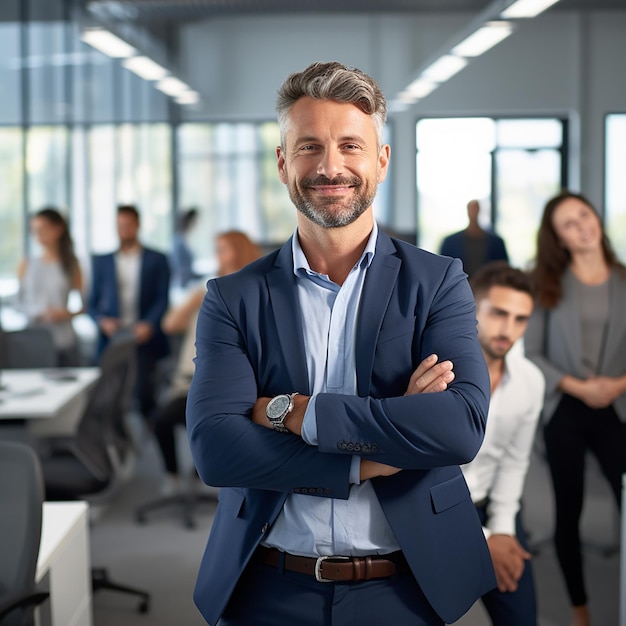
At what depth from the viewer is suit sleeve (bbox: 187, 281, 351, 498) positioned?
178 centimetres

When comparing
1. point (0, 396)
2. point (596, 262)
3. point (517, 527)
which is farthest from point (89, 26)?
point (517, 527)

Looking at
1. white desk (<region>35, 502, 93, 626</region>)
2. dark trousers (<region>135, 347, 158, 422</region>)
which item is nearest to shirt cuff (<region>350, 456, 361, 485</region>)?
white desk (<region>35, 502, 93, 626</region>)

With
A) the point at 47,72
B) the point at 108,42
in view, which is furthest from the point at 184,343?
the point at 47,72

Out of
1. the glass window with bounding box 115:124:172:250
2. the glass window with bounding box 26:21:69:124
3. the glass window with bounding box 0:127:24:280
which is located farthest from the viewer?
the glass window with bounding box 115:124:172:250

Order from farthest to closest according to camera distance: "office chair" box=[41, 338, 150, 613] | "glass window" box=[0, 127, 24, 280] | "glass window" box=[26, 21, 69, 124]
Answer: "glass window" box=[26, 21, 69, 124] → "glass window" box=[0, 127, 24, 280] → "office chair" box=[41, 338, 150, 613]

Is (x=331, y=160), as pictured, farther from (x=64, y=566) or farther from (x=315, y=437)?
(x=64, y=566)

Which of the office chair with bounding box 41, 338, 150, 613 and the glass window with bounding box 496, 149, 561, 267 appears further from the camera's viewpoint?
the glass window with bounding box 496, 149, 561, 267

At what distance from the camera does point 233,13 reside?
1158 centimetres

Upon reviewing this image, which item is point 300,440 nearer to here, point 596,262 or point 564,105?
point 596,262

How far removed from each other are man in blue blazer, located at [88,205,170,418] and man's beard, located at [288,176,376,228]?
503 cm

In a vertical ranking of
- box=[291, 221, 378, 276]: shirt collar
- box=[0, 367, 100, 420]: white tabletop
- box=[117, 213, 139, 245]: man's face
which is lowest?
box=[0, 367, 100, 420]: white tabletop

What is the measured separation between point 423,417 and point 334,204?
44cm

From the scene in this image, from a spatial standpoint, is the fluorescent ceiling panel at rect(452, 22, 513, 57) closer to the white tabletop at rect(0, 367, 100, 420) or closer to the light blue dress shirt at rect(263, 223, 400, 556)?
the white tabletop at rect(0, 367, 100, 420)

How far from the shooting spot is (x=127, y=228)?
6.86m
